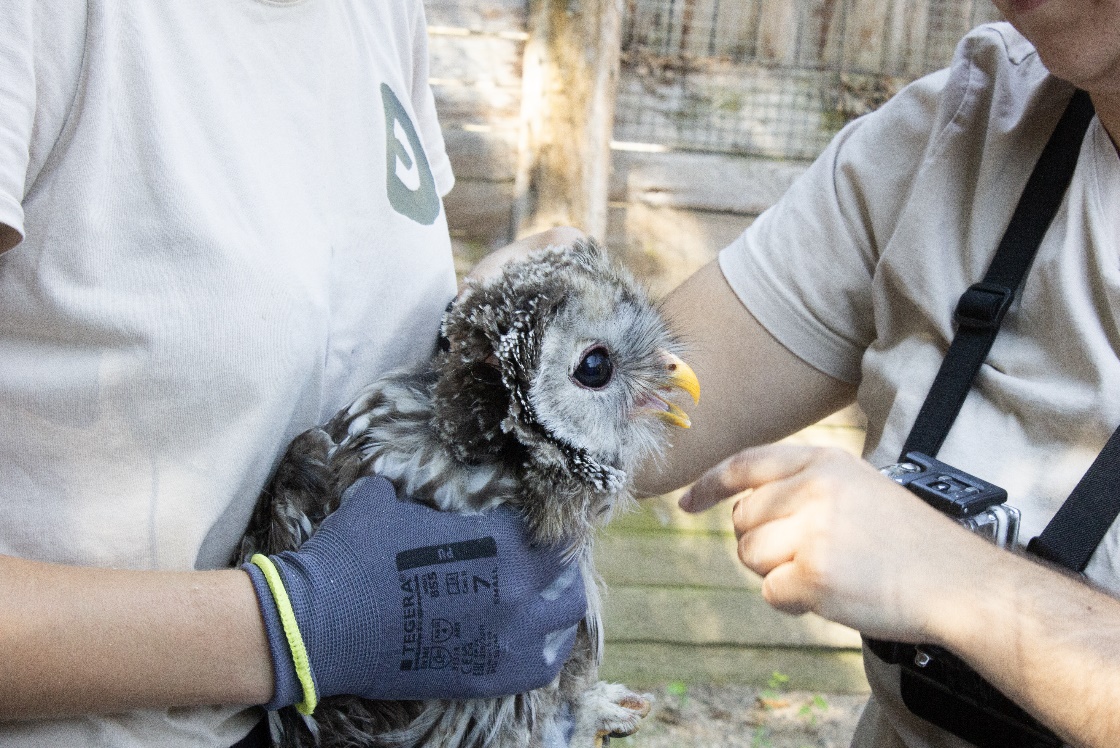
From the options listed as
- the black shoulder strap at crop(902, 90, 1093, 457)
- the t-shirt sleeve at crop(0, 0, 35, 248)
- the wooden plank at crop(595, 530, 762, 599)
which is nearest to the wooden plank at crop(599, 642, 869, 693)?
the wooden plank at crop(595, 530, 762, 599)

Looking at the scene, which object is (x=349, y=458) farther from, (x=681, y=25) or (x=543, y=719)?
(x=681, y=25)

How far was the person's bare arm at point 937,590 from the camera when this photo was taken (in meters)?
1.21

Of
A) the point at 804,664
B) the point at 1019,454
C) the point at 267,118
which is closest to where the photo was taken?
the point at 267,118

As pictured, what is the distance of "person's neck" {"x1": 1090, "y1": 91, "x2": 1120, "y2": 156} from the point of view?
1.52 m

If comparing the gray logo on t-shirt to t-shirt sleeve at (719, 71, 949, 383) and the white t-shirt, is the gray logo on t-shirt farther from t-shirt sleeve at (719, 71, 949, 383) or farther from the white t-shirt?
t-shirt sleeve at (719, 71, 949, 383)

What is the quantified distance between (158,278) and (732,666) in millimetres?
3823

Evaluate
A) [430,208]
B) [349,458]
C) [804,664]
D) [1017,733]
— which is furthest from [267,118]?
[804,664]

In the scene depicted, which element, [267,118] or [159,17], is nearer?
[159,17]

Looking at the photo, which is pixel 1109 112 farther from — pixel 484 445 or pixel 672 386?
pixel 484 445

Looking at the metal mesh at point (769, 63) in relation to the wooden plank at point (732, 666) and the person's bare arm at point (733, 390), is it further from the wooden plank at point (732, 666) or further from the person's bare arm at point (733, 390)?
the wooden plank at point (732, 666)

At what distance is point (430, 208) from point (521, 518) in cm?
61

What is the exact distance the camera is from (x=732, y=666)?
14.1ft

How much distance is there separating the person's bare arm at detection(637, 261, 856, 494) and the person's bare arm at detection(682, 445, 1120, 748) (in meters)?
0.66

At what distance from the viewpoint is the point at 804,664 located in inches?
172
